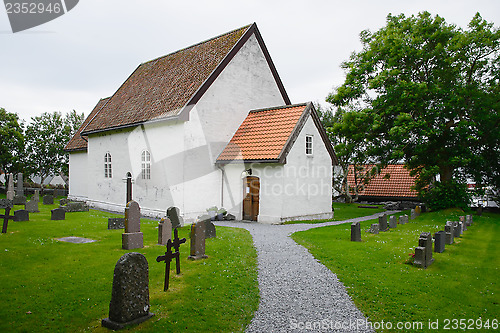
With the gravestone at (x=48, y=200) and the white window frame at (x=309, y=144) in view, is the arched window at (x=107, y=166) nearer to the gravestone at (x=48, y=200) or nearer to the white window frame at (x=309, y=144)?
the gravestone at (x=48, y=200)

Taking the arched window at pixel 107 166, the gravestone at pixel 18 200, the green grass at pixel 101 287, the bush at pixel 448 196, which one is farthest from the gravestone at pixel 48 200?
the bush at pixel 448 196

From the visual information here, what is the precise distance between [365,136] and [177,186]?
14392 mm

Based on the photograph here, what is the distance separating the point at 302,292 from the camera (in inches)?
311

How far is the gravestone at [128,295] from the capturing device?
5887 millimetres

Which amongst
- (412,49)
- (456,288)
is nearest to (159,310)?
(456,288)

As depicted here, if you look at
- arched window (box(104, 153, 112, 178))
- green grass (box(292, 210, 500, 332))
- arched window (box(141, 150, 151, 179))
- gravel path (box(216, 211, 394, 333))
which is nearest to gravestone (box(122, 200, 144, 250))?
gravel path (box(216, 211, 394, 333))

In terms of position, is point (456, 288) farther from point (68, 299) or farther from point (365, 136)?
point (365, 136)

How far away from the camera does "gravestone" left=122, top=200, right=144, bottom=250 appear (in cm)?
1166

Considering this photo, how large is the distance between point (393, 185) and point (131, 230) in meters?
29.8

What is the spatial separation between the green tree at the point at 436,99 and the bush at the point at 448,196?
1.03 m

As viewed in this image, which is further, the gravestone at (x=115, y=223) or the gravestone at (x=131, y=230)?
the gravestone at (x=115, y=223)

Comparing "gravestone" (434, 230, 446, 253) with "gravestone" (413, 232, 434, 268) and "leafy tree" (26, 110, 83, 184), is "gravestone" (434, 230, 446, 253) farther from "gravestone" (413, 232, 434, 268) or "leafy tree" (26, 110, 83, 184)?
"leafy tree" (26, 110, 83, 184)

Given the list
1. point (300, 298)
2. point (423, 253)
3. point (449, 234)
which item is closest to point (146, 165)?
point (300, 298)

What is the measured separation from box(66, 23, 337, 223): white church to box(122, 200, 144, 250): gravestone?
644 centimetres
